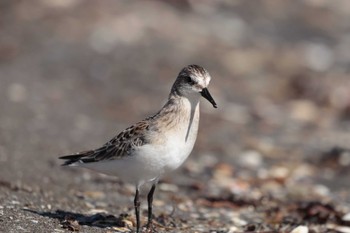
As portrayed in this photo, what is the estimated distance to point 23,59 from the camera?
43.7ft

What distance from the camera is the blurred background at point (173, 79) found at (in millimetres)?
9154

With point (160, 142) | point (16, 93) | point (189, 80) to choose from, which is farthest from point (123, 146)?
point (16, 93)

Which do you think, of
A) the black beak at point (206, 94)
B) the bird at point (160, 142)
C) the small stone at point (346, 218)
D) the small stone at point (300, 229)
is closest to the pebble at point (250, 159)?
the small stone at point (346, 218)

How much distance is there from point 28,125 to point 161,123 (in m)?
4.49

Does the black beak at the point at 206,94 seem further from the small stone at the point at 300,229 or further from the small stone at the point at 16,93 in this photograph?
the small stone at the point at 16,93

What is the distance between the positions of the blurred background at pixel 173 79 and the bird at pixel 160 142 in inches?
38.7

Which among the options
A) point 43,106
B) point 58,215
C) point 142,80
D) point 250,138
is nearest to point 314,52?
point 142,80

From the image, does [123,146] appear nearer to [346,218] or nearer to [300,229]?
[300,229]

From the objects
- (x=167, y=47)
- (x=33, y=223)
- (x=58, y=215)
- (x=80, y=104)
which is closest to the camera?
(x=33, y=223)

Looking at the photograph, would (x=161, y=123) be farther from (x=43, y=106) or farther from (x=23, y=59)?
(x=23, y=59)

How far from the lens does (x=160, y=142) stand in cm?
607

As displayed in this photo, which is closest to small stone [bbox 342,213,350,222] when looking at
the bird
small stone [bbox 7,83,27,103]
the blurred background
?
the blurred background

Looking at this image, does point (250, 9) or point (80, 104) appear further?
point (250, 9)

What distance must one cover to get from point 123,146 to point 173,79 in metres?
6.98
